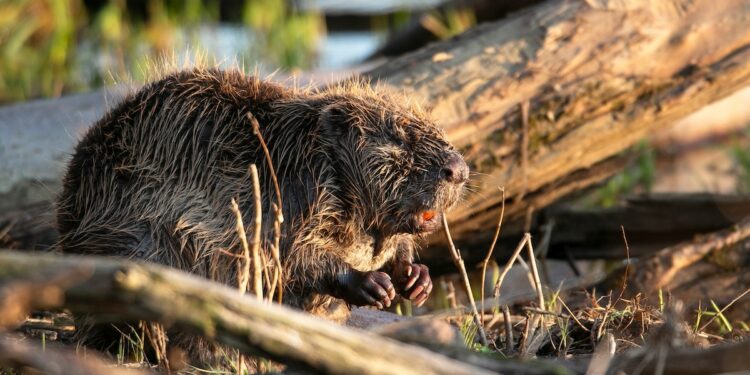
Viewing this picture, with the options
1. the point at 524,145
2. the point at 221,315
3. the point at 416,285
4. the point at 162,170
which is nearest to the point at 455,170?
the point at 416,285

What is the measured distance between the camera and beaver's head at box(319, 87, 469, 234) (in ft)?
13.0

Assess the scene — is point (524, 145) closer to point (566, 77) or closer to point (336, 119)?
point (566, 77)

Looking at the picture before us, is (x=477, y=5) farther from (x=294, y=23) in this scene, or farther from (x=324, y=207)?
(x=324, y=207)

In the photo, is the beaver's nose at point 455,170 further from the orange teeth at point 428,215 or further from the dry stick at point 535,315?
the dry stick at point 535,315

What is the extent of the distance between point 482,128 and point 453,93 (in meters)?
0.25

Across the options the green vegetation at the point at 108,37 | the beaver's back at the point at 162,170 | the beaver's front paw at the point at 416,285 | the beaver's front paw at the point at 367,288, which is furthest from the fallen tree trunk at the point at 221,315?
the green vegetation at the point at 108,37

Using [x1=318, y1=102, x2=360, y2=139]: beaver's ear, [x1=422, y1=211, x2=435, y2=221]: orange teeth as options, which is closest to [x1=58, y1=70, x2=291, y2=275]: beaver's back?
[x1=318, y1=102, x2=360, y2=139]: beaver's ear

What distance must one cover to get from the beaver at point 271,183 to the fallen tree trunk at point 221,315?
5.07 ft

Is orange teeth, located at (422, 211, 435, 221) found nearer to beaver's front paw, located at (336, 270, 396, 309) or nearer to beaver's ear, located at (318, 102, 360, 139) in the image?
beaver's front paw, located at (336, 270, 396, 309)

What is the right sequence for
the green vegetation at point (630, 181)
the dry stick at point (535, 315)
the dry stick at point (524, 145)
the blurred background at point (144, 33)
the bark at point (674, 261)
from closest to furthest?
the dry stick at point (535, 315), the bark at point (674, 261), the dry stick at point (524, 145), the green vegetation at point (630, 181), the blurred background at point (144, 33)

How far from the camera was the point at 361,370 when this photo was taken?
2.25 metres

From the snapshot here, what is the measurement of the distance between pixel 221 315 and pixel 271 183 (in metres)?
1.77

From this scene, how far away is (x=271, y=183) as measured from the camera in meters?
4.01

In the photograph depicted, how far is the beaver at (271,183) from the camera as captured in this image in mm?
3932
